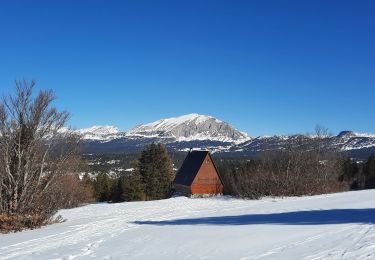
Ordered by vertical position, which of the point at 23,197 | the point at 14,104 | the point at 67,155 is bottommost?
the point at 23,197

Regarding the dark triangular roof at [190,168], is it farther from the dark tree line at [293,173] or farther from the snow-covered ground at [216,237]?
the snow-covered ground at [216,237]

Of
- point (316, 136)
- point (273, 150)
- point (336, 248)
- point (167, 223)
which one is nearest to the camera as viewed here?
point (336, 248)

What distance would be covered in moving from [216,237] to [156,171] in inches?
1599

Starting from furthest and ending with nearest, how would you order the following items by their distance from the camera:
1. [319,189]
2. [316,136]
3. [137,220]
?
1. [316,136]
2. [319,189]
3. [137,220]

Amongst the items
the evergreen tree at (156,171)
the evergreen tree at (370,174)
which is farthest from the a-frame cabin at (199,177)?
the evergreen tree at (370,174)

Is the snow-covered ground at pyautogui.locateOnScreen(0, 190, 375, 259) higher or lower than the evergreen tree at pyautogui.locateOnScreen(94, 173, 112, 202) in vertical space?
lower

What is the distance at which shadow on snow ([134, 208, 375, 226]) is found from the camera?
1612cm

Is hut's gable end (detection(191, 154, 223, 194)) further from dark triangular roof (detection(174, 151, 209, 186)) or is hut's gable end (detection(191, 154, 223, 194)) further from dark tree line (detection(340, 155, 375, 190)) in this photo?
dark tree line (detection(340, 155, 375, 190))

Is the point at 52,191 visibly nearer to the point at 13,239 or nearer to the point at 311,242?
the point at 13,239

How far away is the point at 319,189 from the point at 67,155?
22233mm

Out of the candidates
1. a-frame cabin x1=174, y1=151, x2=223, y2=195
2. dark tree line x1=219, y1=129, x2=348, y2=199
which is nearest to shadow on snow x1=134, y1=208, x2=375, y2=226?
dark tree line x1=219, y1=129, x2=348, y2=199

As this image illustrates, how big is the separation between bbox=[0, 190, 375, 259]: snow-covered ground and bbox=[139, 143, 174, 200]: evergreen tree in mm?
32889

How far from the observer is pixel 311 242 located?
1173 centimetres

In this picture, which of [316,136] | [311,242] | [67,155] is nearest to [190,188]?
[316,136]
